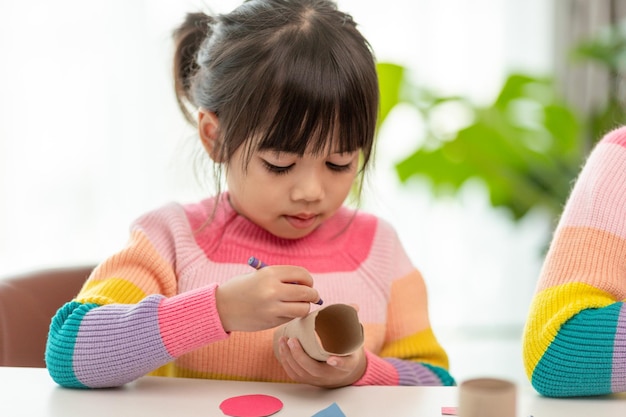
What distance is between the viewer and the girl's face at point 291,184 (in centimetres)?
121

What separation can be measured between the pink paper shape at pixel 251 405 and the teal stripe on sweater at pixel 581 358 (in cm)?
35

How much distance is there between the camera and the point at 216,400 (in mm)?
1040

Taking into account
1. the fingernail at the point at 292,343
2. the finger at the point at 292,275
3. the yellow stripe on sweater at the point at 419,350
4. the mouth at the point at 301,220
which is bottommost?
the yellow stripe on sweater at the point at 419,350

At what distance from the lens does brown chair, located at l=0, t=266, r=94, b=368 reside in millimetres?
1341

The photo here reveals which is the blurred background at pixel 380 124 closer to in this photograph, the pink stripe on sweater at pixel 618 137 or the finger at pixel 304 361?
the pink stripe on sweater at pixel 618 137

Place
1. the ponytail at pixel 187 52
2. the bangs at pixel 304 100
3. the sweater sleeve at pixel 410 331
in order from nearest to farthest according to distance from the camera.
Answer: the bangs at pixel 304 100 < the sweater sleeve at pixel 410 331 < the ponytail at pixel 187 52

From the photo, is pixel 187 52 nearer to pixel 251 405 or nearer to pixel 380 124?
pixel 251 405

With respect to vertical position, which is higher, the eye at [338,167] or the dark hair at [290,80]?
the dark hair at [290,80]

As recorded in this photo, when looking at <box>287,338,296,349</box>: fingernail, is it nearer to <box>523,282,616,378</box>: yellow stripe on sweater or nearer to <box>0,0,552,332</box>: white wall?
<box>523,282,616,378</box>: yellow stripe on sweater

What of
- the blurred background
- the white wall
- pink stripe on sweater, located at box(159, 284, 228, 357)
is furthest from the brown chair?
the white wall

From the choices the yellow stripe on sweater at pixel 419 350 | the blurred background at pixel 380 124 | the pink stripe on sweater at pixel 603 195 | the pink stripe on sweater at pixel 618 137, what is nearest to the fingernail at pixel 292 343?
the yellow stripe on sweater at pixel 419 350

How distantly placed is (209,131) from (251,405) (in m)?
0.49

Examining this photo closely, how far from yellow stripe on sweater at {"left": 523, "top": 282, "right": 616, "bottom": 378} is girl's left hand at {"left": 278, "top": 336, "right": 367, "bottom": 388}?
0.23 metres

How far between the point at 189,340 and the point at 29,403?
8.3 inches
